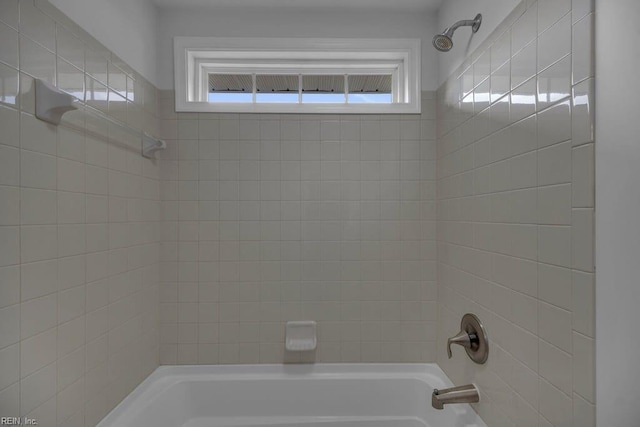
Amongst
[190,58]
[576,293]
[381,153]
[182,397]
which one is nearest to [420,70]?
[381,153]

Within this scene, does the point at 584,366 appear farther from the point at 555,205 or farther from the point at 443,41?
the point at 443,41

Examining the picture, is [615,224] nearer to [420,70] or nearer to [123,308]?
[420,70]

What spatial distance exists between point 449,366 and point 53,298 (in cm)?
175

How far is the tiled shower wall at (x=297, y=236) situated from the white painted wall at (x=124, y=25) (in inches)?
9.8

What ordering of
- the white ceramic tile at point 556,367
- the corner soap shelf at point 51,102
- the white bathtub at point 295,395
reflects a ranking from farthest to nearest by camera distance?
the white bathtub at point 295,395, the corner soap shelf at point 51,102, the white ceramic tile at point 556,367

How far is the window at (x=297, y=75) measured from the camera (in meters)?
1.85

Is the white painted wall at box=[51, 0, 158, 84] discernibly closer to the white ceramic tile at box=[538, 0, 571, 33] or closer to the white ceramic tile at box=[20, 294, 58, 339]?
the white ceramic tile at box=[20, 294, 58, 339]

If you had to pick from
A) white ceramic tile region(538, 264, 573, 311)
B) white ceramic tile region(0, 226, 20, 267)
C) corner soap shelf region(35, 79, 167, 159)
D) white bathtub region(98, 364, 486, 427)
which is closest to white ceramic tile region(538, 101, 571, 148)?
white ceramic tile region(538, 264, 573, 311)

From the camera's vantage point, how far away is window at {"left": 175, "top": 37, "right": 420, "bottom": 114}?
185cm

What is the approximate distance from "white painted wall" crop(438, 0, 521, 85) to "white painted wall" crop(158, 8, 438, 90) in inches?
6.5

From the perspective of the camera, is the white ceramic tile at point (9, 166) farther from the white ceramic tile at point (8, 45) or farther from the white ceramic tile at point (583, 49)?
the white ceramic tile at point (583, 49)

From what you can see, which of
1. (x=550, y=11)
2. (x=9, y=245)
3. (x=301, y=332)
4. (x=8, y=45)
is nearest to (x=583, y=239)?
(x=550, y=11)

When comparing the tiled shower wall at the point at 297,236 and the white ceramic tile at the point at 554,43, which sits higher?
the white ceramic tile at the point at 554,43

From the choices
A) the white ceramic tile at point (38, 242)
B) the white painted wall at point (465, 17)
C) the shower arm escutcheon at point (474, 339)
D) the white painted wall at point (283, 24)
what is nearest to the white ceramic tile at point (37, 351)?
the white ceramic tile at point (38, 242)
